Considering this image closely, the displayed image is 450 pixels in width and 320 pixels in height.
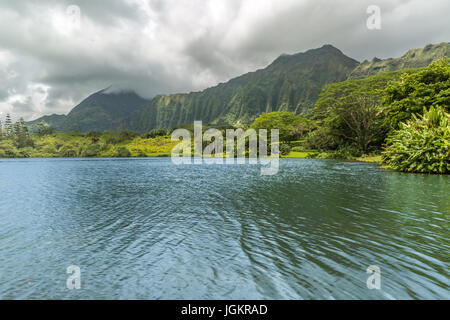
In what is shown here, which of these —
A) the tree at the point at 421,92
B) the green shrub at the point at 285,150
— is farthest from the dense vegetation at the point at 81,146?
the tree at the point at 421,92

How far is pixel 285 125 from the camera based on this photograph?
102938 mm

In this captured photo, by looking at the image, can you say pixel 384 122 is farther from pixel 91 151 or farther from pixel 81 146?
pixel 81 146

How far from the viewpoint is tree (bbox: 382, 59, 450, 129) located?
37.2 meters

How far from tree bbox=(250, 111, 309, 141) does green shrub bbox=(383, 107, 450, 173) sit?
225 feet

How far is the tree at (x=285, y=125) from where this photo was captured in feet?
329

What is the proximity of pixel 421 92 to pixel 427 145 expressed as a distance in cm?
1685

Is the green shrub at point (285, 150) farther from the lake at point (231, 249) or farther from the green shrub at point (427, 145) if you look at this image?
the lake at point (231, 249)

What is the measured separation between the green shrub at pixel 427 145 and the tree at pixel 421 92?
8889 mm

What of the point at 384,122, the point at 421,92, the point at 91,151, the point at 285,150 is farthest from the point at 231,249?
the point at 91,151

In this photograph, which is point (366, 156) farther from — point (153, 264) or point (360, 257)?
point (153, 264)
